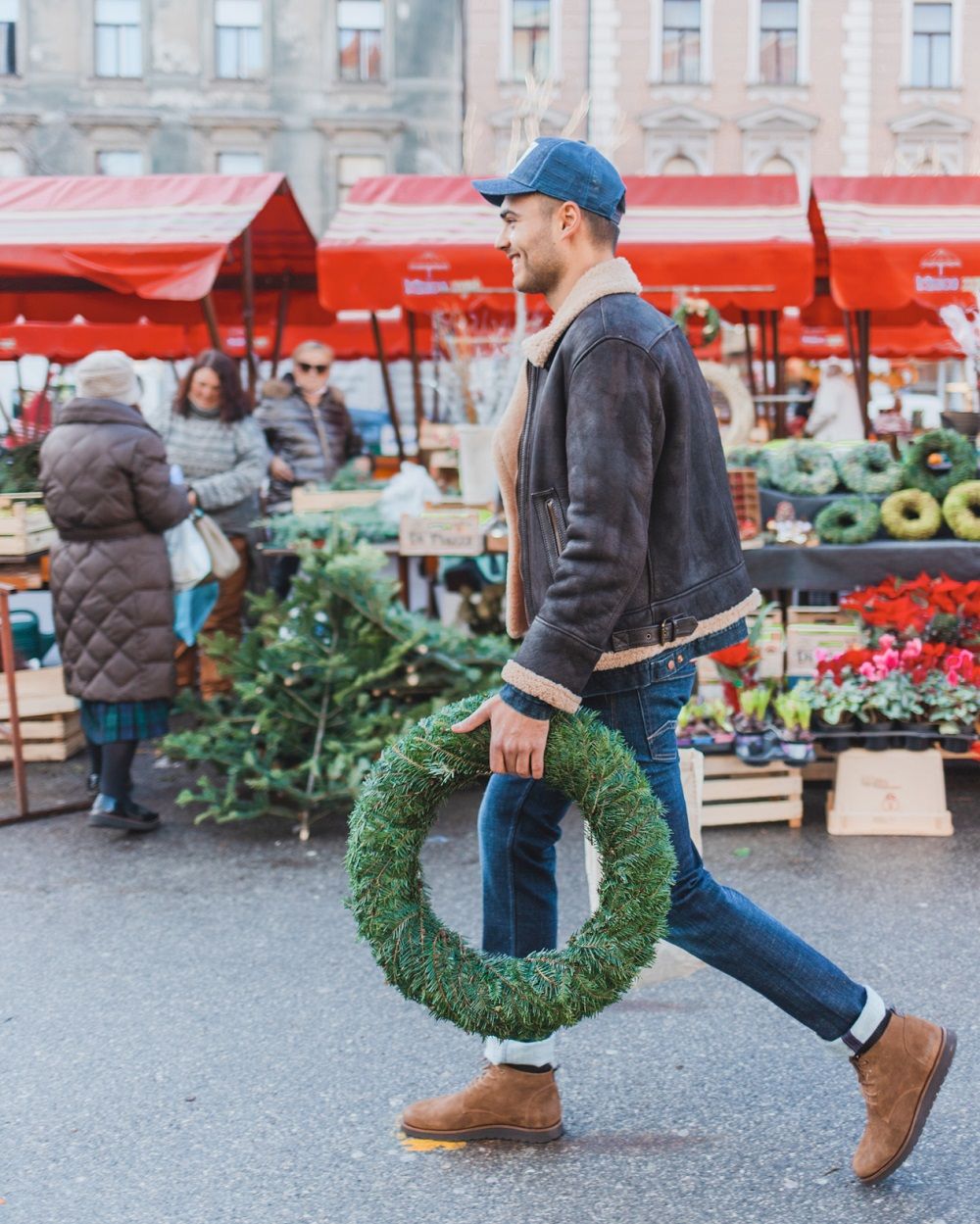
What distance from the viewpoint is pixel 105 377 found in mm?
5039

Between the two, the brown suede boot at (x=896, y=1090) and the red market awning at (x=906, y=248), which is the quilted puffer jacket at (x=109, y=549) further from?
the red market awning at (x=906, y=248)

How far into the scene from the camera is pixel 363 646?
204 inches

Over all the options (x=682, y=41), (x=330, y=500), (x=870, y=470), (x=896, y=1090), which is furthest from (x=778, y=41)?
(x=896, y=1090)

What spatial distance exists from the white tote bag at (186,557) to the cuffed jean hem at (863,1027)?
3458 millimetres

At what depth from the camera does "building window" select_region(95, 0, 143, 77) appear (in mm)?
26953

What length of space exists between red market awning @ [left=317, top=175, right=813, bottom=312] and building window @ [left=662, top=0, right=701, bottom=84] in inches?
829

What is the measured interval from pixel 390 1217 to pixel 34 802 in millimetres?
3320

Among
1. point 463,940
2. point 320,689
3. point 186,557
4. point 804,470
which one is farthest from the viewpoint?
point 804,470

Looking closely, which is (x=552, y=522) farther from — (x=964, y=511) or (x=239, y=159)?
(x=239, y=159)

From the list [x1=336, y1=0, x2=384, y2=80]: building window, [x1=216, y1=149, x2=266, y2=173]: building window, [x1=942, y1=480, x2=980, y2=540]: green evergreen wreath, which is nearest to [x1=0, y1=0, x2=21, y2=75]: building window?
[x1=216, y1=149, x2=266, y2=173]: building window

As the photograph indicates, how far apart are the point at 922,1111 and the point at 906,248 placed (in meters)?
5.99

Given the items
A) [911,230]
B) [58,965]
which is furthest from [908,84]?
[58,965]

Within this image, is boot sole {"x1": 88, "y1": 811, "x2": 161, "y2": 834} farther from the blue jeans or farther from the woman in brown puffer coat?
the blue jeans

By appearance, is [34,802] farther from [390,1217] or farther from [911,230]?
[911,230]
